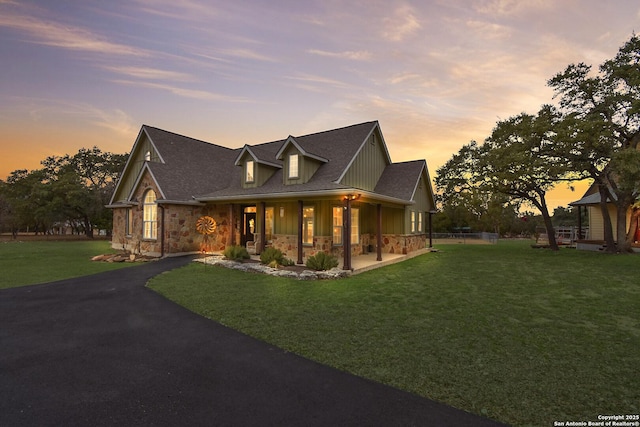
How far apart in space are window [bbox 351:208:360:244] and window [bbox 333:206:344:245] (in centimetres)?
→ 112

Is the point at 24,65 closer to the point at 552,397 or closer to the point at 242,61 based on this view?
the point at 242,61

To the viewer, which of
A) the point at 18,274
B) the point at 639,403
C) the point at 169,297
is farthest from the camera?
the point at 18,274

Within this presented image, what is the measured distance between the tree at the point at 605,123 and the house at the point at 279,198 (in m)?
8.84

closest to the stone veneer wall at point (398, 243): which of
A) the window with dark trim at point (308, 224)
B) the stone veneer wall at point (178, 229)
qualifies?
the window with dark trim at point (308, 224)

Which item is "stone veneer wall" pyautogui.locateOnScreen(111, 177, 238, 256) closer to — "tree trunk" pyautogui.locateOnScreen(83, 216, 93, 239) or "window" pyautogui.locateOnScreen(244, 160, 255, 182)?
"window" pyautogui.locateOnScreen(244, 160, 255, 182)

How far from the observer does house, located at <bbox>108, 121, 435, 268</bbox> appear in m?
14.6

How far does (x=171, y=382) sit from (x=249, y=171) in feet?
47.1

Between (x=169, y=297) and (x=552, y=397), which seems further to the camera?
(x=169, y=297)

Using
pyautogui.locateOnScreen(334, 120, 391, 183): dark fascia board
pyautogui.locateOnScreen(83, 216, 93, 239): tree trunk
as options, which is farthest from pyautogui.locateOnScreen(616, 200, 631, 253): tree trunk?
pyautogui.locateOnScreen(83, 216, 93, 239): tree trunk

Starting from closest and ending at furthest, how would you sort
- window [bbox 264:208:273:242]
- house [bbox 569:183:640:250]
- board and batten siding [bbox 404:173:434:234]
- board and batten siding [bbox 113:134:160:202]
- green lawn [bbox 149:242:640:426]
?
green lawn [bbox 149:242:640:426], window [bbox 264:208:273:242], board and batten siding [bbox 404:173:434:234], board and batten siding [bbox 113:134:160:202], house [bbox 569:183:640:250]

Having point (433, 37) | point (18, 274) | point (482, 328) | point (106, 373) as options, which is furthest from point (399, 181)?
point (18, 274)

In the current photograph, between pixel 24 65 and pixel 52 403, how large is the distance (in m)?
19.6

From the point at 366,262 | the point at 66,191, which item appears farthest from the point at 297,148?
the point at 66,191

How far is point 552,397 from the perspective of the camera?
130 inches
